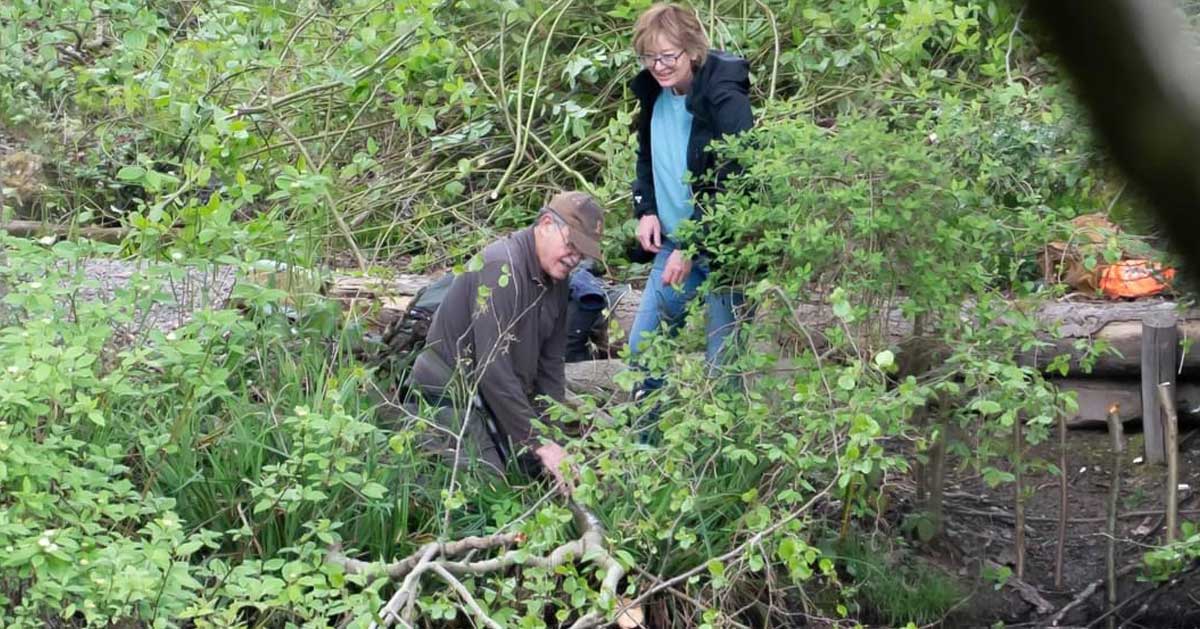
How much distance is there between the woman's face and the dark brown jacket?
0.78m

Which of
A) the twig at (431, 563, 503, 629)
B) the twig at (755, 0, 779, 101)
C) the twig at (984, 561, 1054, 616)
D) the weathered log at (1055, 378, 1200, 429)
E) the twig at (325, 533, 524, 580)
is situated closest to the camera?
the twig at (431, 563, 503, 629)

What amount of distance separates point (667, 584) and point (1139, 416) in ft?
10.7

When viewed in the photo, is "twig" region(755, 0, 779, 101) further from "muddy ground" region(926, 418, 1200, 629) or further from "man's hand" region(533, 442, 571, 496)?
"man's hand" region(533, 442, 571, 496)

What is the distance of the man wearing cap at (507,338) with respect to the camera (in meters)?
5.48

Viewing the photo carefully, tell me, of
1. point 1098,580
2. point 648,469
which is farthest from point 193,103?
point 1098,580

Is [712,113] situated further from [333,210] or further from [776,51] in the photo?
[776,51]

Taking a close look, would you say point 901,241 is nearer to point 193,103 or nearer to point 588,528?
point 588,528

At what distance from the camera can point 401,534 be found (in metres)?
5.41

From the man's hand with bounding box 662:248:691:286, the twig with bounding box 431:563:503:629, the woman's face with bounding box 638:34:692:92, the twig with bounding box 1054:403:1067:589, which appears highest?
the woman's face with bounding box 638:34:692:92

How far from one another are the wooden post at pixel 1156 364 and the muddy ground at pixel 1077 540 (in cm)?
13

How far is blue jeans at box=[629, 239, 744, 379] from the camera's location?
5719mm

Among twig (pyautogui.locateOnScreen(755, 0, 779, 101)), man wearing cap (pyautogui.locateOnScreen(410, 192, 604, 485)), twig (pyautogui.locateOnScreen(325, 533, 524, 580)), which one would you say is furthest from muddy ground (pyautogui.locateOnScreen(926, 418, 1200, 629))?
twig (pyautogui.locateOnScreen(755, 0, 779, 101))

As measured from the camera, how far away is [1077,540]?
Result: 21.1ft

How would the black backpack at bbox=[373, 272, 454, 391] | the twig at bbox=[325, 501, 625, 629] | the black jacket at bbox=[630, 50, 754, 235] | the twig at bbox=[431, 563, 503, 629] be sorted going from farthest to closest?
the black backpack at bbox=[373, 272, 454, 391]
the black jacket at bbox=[630, 50, 754, 235]
the twig at bbox=[325, 501, 625, 629]
the twig at bbox=[431, 563, 503, 629]
